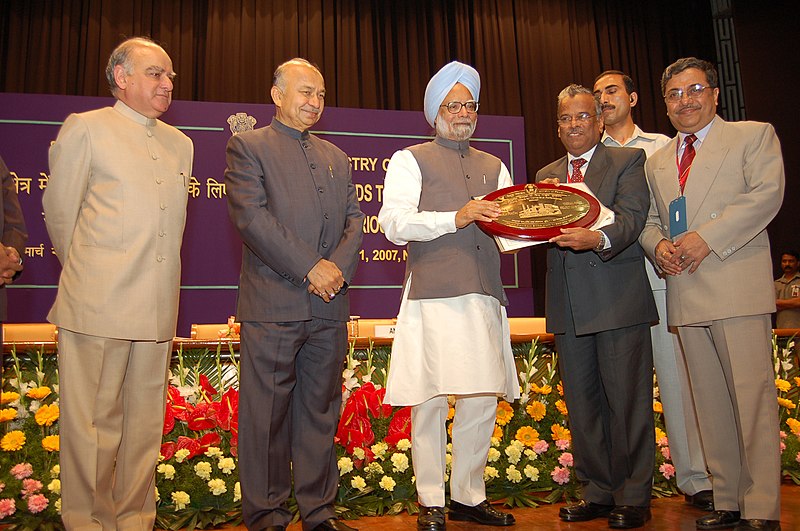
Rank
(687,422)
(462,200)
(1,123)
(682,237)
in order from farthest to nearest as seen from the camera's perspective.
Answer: (1,123) < (687,422) < (462,200) < (682,237)

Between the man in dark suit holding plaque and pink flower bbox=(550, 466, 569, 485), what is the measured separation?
40 centimetres

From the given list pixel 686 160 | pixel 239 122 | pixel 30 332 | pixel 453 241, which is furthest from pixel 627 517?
pixel 239 122

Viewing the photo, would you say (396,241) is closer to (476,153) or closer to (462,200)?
(462,200)

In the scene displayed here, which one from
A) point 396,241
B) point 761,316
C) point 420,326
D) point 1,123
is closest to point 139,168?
point 396,241

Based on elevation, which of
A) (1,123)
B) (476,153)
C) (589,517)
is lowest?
(589,517)

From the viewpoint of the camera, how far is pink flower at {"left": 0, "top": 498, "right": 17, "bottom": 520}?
9.61 feet

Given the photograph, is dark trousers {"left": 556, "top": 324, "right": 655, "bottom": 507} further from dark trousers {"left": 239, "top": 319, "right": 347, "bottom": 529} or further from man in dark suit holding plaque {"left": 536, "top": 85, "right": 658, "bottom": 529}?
dark trousers {"left": 239, "top": 319, "right": 347, "bottom": 529}

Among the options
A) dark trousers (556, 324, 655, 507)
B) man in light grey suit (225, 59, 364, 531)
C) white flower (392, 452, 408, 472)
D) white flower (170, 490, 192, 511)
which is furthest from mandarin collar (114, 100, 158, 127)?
dark trousers (556, 324, 655, 507)

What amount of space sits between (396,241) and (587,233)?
0.76 metres

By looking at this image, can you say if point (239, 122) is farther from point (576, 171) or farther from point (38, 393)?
point (576, 171)

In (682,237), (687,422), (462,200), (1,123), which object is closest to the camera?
(682,237)

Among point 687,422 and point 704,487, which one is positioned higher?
point 687,422

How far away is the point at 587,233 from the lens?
2777mm

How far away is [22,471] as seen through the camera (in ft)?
9.91
